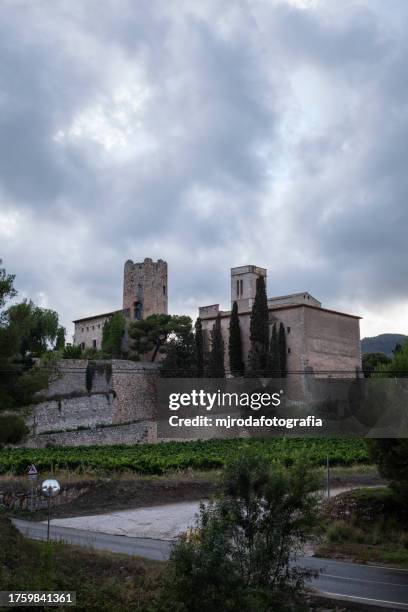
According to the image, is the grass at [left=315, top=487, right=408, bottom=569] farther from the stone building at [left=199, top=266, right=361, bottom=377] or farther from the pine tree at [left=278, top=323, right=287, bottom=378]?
the pine tree at [left=278, top=323, right=287, bottom=378]

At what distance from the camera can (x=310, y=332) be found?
2357 inches

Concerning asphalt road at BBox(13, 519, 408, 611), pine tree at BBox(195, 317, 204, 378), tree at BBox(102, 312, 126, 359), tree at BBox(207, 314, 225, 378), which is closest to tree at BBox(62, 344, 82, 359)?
tree at BBox(102, 312, 126, 359)

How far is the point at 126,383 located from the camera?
55.2m

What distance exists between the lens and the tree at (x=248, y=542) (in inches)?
338

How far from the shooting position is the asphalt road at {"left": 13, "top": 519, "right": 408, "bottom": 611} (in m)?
12.7

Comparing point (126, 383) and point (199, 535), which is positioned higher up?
point (126, 383)

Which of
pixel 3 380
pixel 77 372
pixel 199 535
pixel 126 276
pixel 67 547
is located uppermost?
pixel 126 276

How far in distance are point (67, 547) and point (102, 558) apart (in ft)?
6.06

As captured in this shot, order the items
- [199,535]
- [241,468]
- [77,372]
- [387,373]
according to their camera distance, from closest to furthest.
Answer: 1. [199,535]
2. [241,468]
3. [387,373]
4. [77,372]

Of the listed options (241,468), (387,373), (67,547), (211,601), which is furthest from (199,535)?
(387,373)

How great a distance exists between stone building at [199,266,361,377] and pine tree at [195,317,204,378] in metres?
2.32

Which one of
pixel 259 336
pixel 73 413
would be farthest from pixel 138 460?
pixel 259 336

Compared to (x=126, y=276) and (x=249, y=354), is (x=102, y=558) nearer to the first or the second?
(x=249, y=354)

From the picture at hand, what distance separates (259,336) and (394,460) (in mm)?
38722
